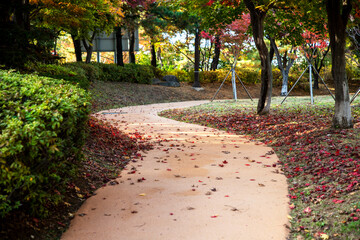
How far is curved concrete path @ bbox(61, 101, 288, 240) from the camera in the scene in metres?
4.13

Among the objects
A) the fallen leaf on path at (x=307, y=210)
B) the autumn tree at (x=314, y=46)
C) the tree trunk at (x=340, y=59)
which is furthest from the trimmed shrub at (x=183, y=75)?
the fallen leaf on path at (x=307, y=210)

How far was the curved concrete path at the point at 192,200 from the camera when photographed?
4133mm

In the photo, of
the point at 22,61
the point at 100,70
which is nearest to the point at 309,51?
the point at 100,70

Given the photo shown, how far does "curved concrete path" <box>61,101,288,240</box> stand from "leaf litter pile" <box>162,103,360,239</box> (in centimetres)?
22

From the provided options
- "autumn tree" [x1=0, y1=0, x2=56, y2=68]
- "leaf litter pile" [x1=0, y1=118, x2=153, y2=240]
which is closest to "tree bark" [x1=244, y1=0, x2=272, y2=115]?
"leaf litter pile" [x1=0, y1=118, x2=153, y2=240]

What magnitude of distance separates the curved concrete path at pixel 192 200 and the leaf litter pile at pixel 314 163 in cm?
22

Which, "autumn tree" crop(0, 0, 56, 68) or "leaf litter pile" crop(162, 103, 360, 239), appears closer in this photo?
"leaf litter pile" crop(162, 103, 360, 239)

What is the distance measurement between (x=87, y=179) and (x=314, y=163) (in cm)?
364

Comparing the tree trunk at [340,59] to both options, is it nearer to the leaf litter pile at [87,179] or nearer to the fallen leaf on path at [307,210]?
the leaf litter pile at [87,179]

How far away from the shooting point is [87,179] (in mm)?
5883

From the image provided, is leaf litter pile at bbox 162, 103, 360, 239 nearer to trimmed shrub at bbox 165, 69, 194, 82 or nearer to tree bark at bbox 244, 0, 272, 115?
tree bark at bbox 244, 0, 272, 115

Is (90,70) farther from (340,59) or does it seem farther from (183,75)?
(340,59)

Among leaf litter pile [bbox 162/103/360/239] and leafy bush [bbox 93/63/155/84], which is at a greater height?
leafy bush [bbox 93/63/155/84]

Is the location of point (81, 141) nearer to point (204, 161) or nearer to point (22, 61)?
point (204, 161)
